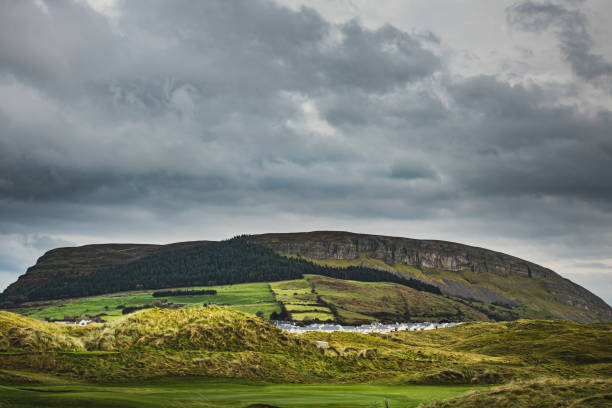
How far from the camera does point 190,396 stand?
842 inches

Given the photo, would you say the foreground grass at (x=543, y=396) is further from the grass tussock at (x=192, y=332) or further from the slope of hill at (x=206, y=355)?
the grass tussock at (x=192, y=332)

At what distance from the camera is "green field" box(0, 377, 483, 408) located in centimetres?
1772

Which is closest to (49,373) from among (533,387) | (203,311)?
(203,311)

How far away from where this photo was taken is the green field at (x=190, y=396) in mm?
17719

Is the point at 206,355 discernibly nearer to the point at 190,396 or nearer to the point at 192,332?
the point at 192,332

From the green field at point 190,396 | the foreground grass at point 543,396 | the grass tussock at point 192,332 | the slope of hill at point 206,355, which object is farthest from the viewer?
the grass tussock at point 192,332

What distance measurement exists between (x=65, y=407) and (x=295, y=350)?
81.3 feet

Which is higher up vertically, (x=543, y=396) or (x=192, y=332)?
(x=192, y=332)

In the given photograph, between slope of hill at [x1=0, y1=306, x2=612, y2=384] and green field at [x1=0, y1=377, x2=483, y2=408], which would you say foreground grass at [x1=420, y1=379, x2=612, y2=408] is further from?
slope of hill at [x1=0, y1=306, x2=612, y2=384]

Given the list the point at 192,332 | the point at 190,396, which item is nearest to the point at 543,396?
the point at 190,396

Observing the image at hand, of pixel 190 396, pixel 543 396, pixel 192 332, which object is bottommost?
pixel 190 396

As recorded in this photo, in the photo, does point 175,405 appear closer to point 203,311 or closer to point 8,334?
point 8,334

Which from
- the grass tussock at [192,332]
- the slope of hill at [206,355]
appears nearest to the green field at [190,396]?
the slope of hill at [206,355]

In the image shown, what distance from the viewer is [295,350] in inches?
1570
